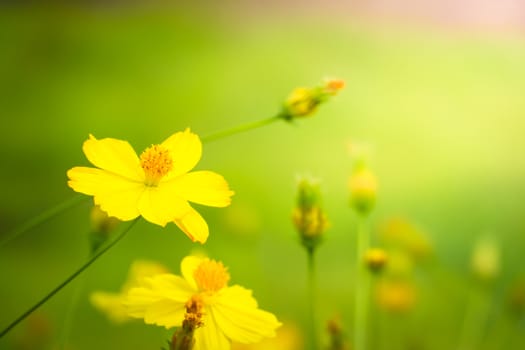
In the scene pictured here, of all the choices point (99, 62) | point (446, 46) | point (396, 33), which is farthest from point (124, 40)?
point (446, 46)

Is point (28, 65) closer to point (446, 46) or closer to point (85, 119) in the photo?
Answer: point (85, 119)

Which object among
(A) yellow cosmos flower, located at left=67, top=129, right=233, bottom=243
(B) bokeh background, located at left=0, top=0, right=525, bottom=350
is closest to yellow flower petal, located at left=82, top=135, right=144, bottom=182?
(A) yellow cosmos flower, located at left=67, top=129, right=233, bottom=243

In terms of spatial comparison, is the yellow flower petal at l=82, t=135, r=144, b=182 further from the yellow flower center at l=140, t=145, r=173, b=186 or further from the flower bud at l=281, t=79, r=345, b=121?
the flower bud at l=281, t=79, r=345, b=121

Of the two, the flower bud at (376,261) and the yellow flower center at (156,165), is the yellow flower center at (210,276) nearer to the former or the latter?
the yellow flower center at (156,165)

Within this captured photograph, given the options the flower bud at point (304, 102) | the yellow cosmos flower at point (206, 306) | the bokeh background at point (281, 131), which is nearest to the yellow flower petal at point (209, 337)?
the yellow cosmos flower at point (206, 306)

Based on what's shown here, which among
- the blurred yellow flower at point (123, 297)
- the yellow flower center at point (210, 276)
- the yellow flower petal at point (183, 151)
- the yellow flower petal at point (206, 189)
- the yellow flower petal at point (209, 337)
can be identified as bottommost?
the yellow flower petal at point (209, 337)
